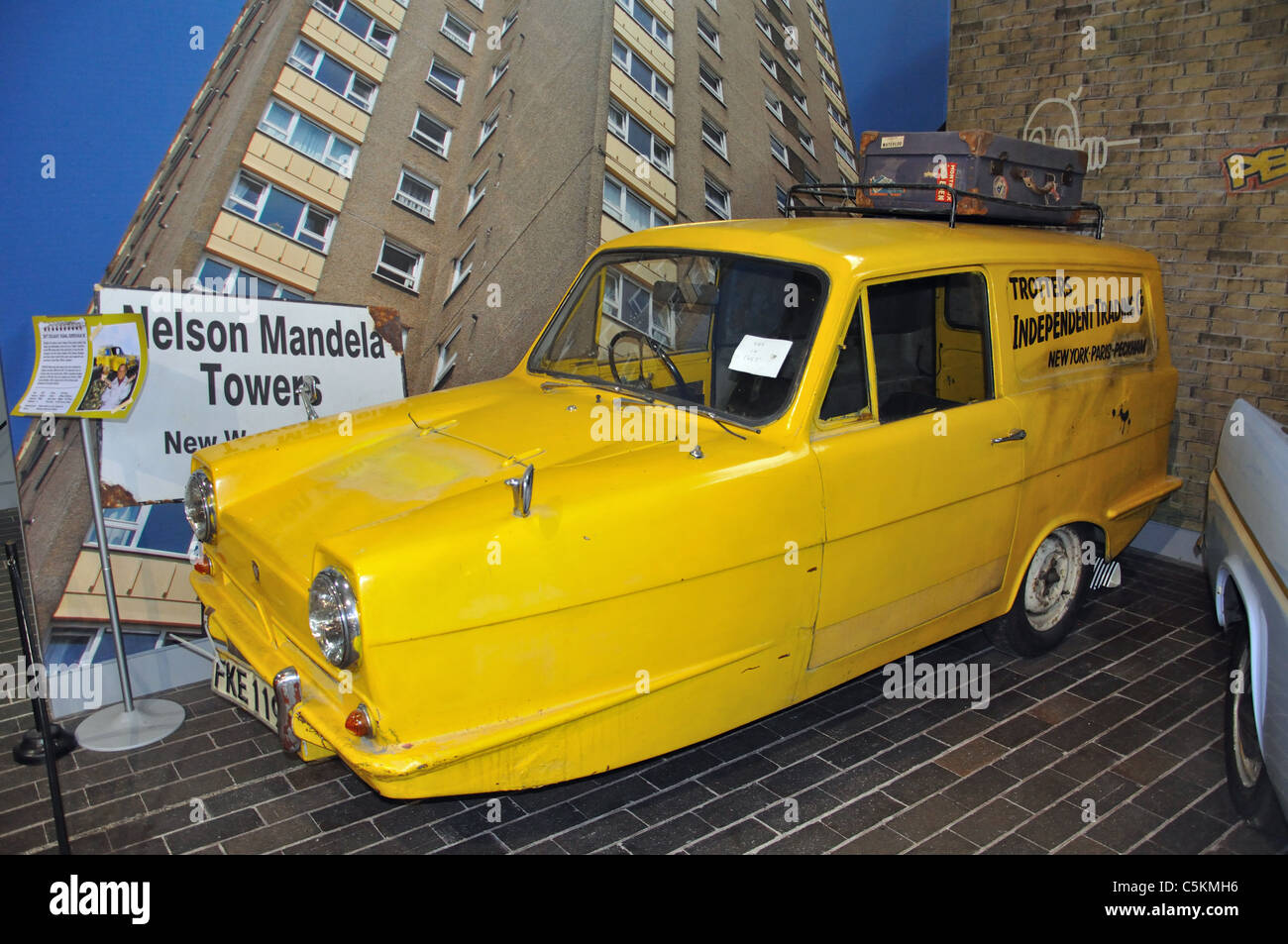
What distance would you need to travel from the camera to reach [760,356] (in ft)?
10.4

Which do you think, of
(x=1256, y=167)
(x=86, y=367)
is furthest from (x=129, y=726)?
(x=1256, y=167)

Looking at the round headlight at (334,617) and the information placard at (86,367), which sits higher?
the information placard at (86,367)

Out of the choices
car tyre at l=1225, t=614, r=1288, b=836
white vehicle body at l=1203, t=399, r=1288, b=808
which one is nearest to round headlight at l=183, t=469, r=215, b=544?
white vehicle body at l=1203, t=399, r=1288, b=808

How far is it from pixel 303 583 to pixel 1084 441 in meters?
3.28

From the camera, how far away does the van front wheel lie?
13.2 feet

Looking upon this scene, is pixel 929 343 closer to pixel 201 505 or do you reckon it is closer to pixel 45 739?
pixel 201 505

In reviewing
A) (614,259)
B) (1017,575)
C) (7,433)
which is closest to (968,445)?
(1017,575)

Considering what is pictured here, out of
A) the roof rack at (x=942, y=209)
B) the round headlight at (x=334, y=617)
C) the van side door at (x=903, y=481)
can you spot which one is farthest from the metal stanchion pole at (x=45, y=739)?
the roof rack at (x=942, y=209)

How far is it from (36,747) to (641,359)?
9.08 feet

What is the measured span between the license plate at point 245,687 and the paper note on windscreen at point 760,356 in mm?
1877

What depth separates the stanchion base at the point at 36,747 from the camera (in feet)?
11.1

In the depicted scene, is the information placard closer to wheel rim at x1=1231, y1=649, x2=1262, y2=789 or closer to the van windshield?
the van windshield

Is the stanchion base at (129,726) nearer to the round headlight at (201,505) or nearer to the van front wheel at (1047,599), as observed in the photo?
the round headlight at (201,505)
